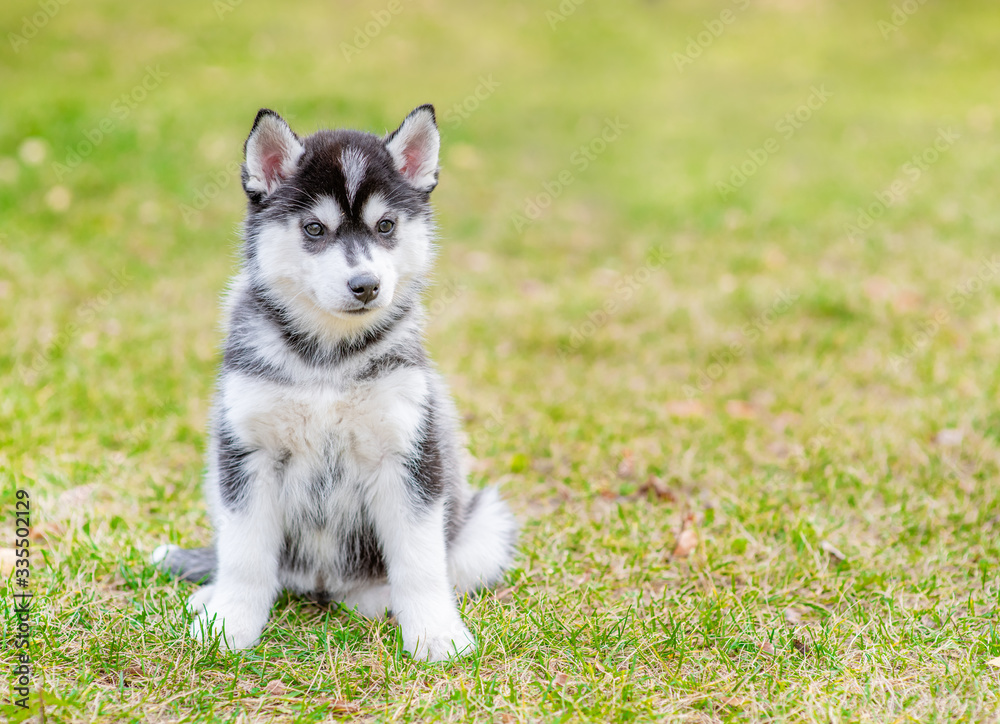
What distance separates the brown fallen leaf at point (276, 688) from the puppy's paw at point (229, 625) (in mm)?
223

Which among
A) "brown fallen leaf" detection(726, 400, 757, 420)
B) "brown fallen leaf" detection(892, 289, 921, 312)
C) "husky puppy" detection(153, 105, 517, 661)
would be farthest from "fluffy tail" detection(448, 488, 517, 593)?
"brown fallen leaf" detection(892, 289, 921, 312)

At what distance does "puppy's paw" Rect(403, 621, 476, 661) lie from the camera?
3162 millimetres

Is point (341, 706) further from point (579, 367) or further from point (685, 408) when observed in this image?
point (579, 367)

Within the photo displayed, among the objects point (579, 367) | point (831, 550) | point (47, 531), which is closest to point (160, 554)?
point (47, 531)

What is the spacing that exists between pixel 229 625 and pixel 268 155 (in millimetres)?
1740

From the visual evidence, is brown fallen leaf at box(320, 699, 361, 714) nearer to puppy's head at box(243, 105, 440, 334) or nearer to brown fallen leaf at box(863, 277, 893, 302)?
puppy's head at box(243, 105, 440, 334)

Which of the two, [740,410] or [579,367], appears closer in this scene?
[740,410]

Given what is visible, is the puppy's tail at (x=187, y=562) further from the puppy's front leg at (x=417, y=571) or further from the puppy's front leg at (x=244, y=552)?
the puppy's front leg at (x=417, y=571)

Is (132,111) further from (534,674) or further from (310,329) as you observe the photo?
(534,674)

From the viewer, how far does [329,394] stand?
10.3 feet

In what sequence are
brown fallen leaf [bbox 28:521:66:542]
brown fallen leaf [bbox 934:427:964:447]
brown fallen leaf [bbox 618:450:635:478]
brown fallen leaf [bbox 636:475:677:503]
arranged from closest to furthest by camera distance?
brown fallen leaf [bbox 28:521:66:542]
brown fallen leaf [bbox 636:475:677:503]
brown fallen leaf [bbox 618:450:635:478]
brown fallen leaf [bbox 934:427:964:447]

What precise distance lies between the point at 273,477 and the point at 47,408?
2781 millimetres

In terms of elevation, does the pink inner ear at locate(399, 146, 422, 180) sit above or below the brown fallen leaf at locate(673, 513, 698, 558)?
A: above

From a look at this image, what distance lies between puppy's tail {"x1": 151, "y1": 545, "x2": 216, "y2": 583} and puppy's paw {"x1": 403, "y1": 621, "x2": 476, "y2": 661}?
100 cm
